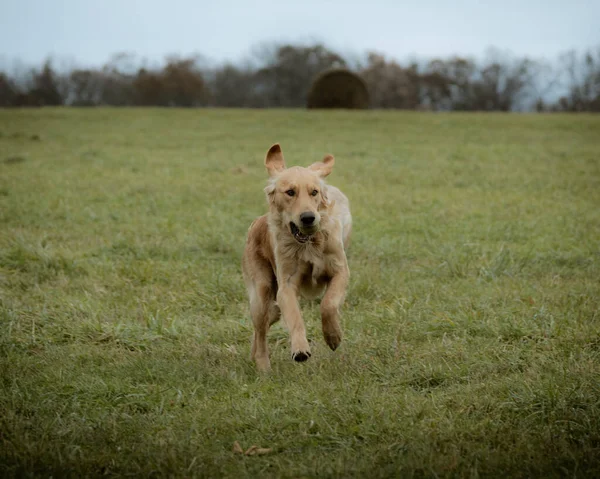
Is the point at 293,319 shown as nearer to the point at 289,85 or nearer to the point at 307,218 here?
the point at 307,218

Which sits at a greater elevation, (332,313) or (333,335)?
(332,313)

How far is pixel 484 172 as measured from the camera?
13.3 metres

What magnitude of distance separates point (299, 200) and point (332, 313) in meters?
0.76

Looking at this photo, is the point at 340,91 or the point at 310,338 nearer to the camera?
the point at 310,338

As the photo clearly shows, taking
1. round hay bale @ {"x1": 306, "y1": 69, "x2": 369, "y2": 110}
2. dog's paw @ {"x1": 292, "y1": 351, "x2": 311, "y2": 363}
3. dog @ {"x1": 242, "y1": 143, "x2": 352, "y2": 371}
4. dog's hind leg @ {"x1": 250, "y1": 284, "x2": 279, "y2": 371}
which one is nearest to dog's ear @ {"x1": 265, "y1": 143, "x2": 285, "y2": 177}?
dog @ {"x1": 242, "y1": 143, "x2": 352, "y2": 371}

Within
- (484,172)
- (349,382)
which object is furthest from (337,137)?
(349,382)

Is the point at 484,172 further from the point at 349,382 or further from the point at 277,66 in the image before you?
the point at 277,66

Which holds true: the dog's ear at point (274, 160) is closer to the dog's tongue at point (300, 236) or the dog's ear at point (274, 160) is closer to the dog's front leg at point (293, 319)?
the dog's tongue at point (300, 236)

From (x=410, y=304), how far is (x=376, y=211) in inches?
164

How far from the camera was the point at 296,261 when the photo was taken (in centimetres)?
454

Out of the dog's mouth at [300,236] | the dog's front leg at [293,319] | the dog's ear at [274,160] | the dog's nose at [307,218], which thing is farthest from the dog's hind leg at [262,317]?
the dog's ear at [274,160]

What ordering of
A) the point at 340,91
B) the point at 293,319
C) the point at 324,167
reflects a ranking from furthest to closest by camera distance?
the point at 340,91 < the point at 324,167 < the point at 293,319

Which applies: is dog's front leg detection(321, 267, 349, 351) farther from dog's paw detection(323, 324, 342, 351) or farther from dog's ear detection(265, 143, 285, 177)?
dog's ear detection(265, 143, 285, 177)

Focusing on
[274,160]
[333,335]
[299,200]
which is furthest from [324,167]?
[333,335]
